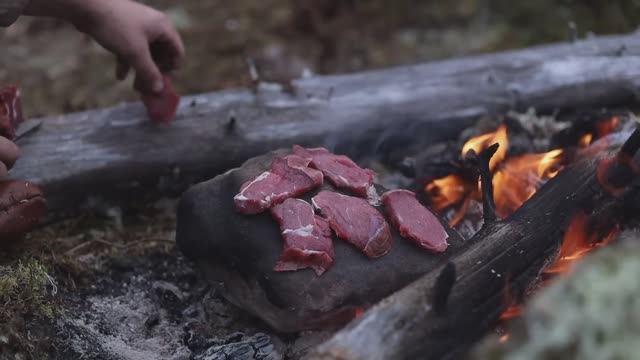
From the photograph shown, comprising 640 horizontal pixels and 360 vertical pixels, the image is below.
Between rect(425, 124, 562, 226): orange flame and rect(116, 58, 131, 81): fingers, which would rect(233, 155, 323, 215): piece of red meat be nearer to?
rect(425, 124, 562, 226): orange flame

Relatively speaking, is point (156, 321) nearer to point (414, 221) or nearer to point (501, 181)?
point (414, 221)

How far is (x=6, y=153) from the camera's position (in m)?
3.13

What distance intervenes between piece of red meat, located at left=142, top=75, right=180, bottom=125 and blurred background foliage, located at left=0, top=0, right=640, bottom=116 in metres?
1.78

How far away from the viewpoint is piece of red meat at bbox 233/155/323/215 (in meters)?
2.88

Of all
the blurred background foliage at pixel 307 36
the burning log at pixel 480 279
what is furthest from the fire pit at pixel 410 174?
the blurred background foliage at pixel 307 36

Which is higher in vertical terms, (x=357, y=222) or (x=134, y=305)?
(x=357, y=222)

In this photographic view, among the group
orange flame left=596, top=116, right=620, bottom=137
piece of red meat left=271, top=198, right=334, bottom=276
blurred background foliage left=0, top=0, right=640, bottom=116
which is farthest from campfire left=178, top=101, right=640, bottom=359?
blurred background foliage left=0, top=0, right=640, bottom=116

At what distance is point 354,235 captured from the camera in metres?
2.80

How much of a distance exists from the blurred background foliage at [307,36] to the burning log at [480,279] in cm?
335

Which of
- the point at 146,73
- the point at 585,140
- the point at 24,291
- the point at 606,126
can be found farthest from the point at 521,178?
the point at 24,291

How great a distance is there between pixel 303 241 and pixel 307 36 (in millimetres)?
4259

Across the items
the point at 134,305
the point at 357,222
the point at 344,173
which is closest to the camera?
the point at 357,222

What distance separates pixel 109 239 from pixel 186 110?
795mm

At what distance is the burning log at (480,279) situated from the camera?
2199 millimetres
